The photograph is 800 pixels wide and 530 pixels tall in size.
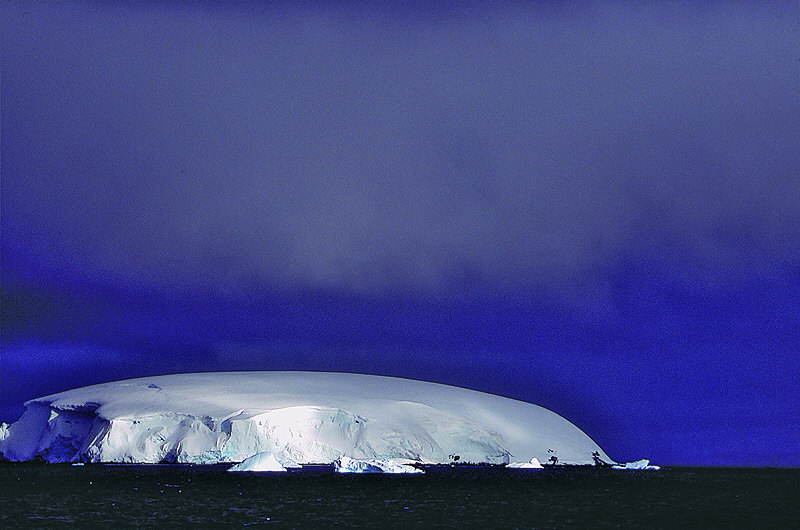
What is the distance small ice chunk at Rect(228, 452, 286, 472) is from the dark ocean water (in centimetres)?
597

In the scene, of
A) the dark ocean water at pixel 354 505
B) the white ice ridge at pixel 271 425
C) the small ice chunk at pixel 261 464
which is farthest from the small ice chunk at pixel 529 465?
the dark ocean water at pixel 354 505

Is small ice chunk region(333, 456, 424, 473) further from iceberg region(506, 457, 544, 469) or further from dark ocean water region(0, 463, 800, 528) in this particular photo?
iceberg region(506, 457, 544, 469)

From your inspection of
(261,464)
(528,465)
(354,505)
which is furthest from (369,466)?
(354,505)

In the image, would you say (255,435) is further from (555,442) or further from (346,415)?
(555,442)

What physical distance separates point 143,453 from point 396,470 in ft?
60.3

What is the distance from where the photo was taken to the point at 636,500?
34281 mm

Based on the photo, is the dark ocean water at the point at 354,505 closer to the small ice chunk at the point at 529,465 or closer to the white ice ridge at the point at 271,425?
the white ice ridge at the point at 271,425

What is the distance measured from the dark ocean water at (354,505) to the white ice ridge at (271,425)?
11.9 metres

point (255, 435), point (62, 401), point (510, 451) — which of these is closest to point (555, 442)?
point (510, 451)

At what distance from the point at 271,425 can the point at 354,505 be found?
89.5ft

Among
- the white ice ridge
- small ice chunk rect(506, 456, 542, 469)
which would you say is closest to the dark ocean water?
the white ice ridge

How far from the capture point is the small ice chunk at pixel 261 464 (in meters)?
48.9

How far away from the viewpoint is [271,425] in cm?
5475

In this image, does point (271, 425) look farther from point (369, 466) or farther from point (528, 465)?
point (528, 465)
